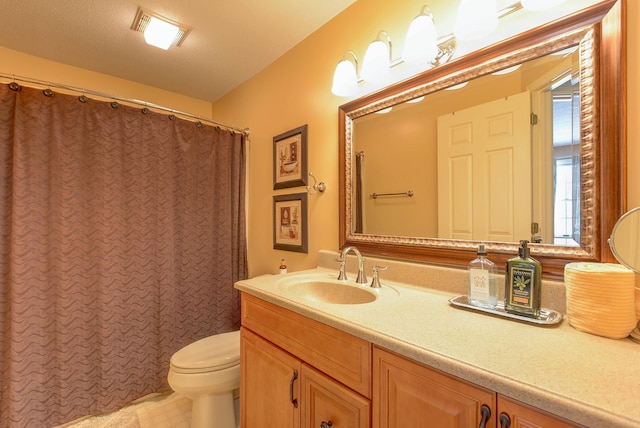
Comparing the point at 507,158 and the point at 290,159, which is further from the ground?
the point at 290,159

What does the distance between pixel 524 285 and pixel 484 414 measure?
40 cm

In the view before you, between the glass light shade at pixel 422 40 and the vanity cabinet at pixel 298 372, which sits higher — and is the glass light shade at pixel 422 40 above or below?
above

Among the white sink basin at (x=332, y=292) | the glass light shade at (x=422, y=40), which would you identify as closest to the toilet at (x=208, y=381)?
the white sink basin at (x=332, y=292)

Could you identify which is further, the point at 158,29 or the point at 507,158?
the point at 158,29

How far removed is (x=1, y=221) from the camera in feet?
4.54

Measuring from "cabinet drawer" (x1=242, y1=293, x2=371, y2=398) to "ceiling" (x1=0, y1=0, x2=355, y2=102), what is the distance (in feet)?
5.02

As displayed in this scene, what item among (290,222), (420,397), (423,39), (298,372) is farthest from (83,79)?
(420,397)

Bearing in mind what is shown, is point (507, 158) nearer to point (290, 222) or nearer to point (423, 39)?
point (423, 39)

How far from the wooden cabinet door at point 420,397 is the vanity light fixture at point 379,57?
1.13m

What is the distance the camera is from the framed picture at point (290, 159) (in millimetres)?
1729

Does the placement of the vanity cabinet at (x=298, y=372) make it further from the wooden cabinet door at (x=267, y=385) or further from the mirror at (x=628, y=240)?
the mirror at (x=628, y=240)

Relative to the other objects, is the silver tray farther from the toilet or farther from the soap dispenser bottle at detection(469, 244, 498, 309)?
the toilet

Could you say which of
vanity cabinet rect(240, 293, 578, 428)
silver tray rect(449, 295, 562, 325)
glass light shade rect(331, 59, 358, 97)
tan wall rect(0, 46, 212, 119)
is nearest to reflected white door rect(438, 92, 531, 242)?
silver tray rect(449, 295, 562, 325)

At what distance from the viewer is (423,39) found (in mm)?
1058
